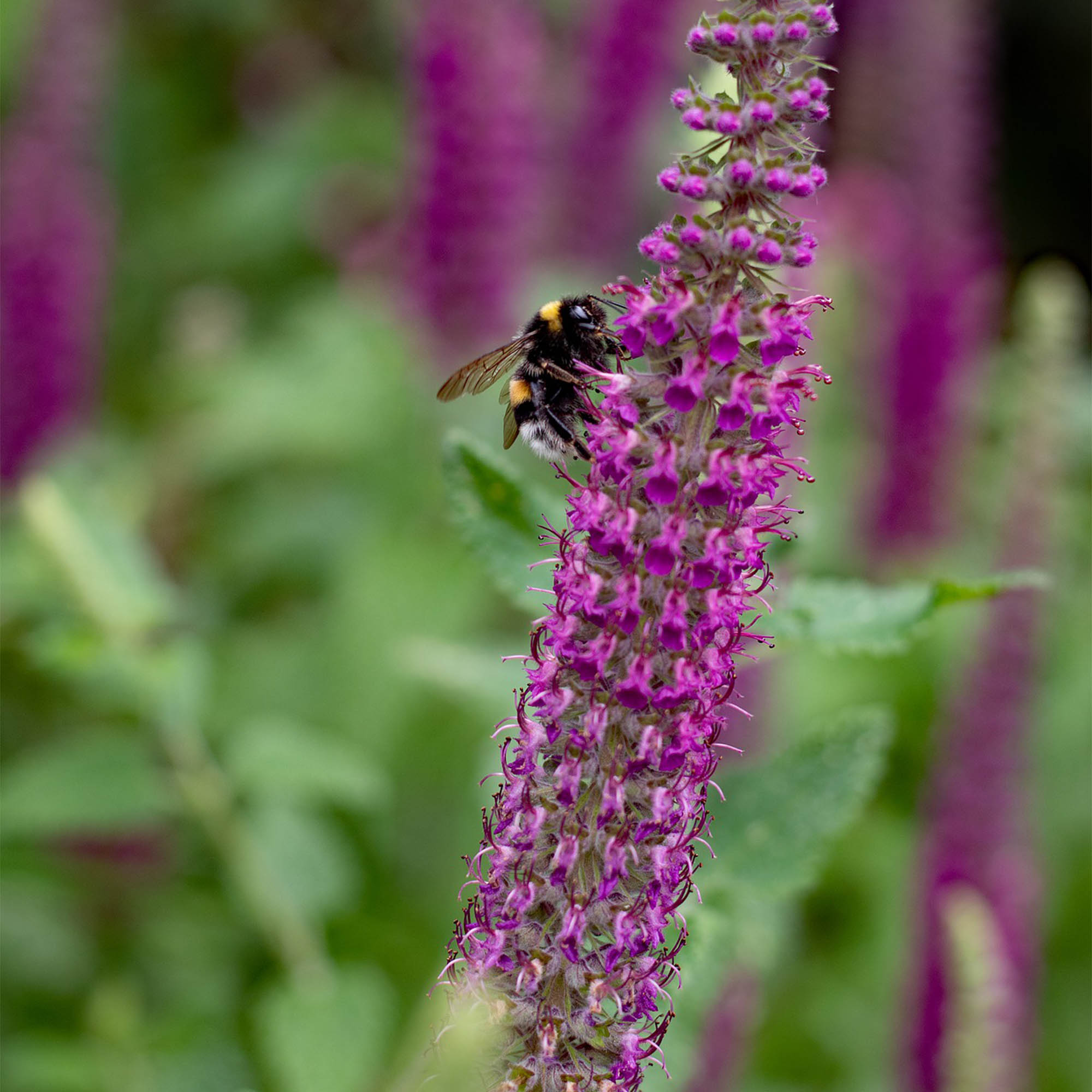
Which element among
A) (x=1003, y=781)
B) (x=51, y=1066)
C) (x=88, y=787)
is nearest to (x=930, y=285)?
(x=1003, y=781)

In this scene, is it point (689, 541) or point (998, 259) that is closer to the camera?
point (689, 541)

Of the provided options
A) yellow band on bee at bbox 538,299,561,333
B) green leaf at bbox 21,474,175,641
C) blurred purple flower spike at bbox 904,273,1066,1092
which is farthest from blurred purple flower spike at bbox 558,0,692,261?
yellow band on bee at bbox 538,299,561,333

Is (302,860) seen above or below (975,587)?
below

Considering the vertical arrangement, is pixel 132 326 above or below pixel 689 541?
above

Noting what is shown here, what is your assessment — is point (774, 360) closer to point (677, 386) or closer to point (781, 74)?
point (677, 386)

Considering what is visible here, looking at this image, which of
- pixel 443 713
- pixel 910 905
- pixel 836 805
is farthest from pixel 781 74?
pixel 443 713

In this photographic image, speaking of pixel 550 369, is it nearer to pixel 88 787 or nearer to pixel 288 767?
pixel 288 767

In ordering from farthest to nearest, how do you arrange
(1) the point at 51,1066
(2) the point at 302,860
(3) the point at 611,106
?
(3) the point at 611,106 → (2) the point at 302,860 → (1) the point at 51,1066
